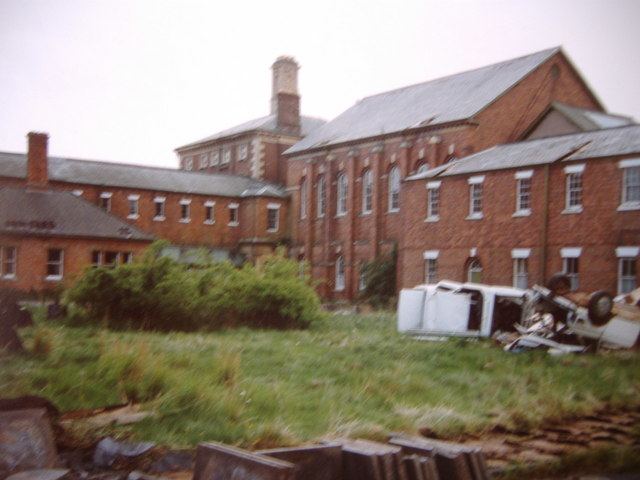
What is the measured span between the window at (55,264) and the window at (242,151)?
8798mm

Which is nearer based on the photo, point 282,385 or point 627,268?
point 282,385

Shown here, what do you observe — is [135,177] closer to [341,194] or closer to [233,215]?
[233,215]

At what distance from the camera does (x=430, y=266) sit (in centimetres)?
2484

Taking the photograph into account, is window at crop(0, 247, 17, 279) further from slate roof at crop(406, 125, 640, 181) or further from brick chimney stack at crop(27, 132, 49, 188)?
slate roof at crop(406, 125, 640, 181)

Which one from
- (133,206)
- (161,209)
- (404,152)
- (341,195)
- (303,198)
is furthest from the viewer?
(303,198)

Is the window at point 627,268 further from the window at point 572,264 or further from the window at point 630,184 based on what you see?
the window at point 572,264

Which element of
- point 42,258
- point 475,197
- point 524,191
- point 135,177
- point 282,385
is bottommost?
point 282,385

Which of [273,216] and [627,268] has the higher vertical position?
[273,216]

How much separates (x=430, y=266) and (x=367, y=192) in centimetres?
1110

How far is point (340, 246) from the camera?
115 feet

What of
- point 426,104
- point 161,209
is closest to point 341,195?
point 426,104

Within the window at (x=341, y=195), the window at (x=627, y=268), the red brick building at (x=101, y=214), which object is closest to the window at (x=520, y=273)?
the window at (x=627, y=268)

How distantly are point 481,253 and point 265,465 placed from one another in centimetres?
1640

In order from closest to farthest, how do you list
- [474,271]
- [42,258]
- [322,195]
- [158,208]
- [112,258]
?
[42,258] < [112,258] < [158,208] < [474,271] < [322,195]
